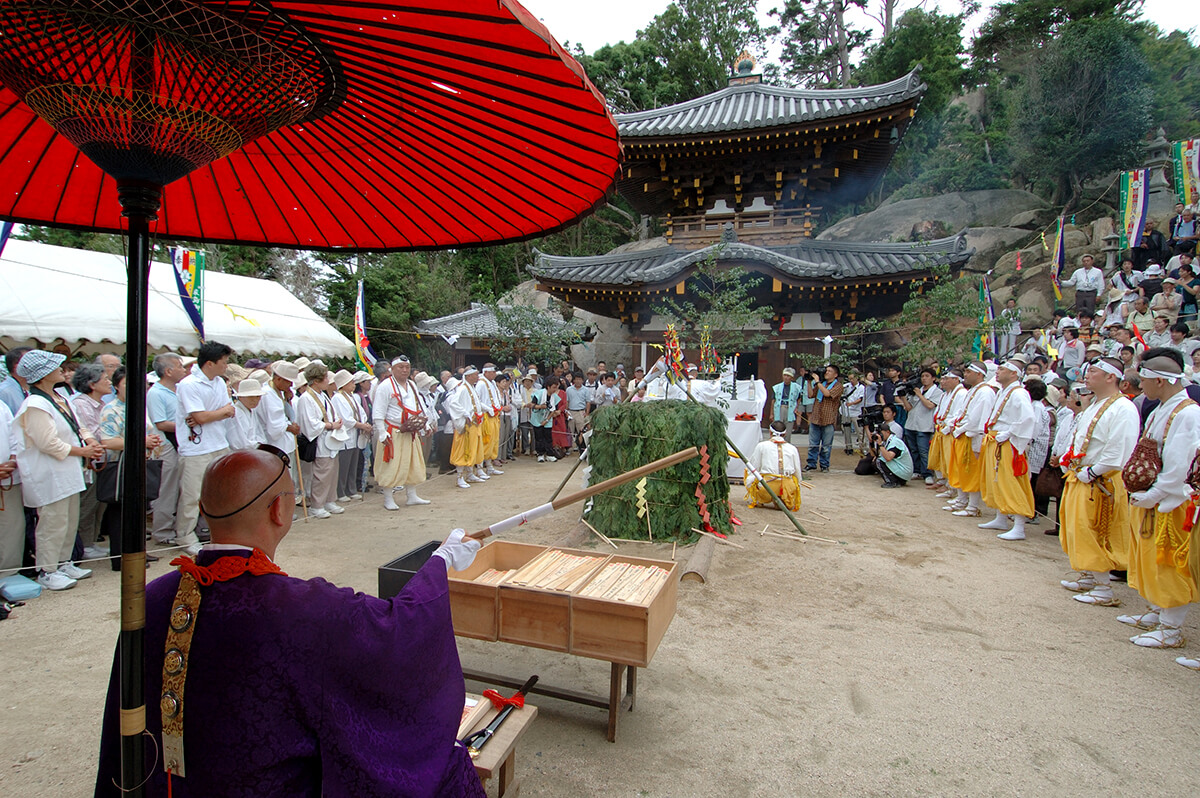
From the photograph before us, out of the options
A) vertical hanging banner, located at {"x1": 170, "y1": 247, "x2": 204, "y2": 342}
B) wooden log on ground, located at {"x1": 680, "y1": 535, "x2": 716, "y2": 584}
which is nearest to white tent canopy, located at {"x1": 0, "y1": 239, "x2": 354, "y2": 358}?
vertical hanging banner, located at {"x1": 170, "y1": 247, "x2": 204, "y2": 342}

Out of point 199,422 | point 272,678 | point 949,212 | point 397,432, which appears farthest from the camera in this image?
point 949,212

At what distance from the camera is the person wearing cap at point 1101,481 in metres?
4.66

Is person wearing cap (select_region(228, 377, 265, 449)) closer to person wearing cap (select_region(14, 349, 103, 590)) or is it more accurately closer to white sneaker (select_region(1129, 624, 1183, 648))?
person wearing cap (select_region(14, 349, 103, 590))

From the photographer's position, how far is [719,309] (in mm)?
11352

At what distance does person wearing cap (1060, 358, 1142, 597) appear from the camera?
4656 mm

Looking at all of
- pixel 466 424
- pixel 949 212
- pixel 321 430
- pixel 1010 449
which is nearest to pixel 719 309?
pixel 466 424

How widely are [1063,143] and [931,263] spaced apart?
14212 millimetres

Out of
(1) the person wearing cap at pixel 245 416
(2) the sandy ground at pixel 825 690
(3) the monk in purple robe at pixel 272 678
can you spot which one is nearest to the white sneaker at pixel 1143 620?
(2) the sandy ground at pixel 825 690

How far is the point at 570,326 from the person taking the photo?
15.5 meters

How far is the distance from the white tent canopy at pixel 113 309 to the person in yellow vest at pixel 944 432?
1045cm

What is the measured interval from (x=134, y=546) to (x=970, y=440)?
8889mm

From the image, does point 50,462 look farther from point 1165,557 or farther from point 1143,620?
point 1143,620

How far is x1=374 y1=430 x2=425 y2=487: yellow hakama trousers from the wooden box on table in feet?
16.8

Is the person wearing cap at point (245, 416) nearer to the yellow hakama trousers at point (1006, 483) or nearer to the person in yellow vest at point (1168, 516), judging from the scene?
the person in yellow vest at point (1168, 516)
